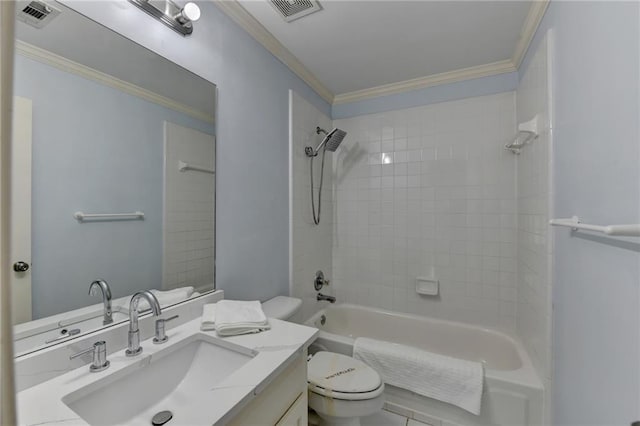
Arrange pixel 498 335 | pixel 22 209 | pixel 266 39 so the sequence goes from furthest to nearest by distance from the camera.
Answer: pixel 498 335, pixel 266 39, pixel 22 209

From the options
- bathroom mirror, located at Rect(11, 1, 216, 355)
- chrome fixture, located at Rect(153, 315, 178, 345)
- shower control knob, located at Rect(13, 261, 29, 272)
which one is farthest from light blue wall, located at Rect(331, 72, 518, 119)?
shower control knob, located at Rect(13, 261, 29, 272)

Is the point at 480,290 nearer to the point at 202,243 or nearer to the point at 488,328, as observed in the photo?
the point at 488,328

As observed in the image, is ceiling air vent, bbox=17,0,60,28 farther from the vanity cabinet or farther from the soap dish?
the soap dish

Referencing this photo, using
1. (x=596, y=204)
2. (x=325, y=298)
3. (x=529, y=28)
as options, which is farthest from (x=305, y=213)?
(x=529, y=28)

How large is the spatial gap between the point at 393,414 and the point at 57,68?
7.43 ft

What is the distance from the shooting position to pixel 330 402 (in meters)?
1.30

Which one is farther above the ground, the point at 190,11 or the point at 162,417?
→ the point at 190,11

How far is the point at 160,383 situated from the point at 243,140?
3.91 ft

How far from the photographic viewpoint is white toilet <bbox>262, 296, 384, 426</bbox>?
129cm

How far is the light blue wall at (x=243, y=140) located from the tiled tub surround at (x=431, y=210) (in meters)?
0.84

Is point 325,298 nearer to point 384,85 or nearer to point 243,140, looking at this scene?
point 243,140

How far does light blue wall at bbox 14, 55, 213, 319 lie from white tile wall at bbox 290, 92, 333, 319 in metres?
0.99

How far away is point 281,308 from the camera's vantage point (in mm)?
1602

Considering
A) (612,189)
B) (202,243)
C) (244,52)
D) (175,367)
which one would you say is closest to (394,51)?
(244,52)
